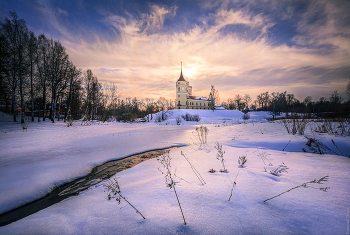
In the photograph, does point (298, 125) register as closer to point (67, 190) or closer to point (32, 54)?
point (67, 190)

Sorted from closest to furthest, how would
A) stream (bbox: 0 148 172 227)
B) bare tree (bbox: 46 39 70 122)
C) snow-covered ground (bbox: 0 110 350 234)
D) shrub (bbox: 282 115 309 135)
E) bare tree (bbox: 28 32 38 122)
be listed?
snow-covered ground (bbox: 0 110 350 234), stream (bbox: 0 148 172 227), shrub (bbox: 282 115 309 135), bare tree (bbox: 28 32 38 122), bare tree (bbox: 46 39 70 122)

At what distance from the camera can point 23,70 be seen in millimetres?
15562

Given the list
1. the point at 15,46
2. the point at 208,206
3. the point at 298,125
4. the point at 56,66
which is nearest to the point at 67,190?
the point at 208,206

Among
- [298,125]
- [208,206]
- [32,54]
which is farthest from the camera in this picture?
[32,54]

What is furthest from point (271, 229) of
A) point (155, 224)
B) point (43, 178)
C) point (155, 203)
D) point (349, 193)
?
Answer: point (43, 178)

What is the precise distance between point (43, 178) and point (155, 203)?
3287 mm

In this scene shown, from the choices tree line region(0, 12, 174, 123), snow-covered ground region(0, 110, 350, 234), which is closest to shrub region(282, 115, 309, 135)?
snow-covered ground region(0, 110, 350, 234)

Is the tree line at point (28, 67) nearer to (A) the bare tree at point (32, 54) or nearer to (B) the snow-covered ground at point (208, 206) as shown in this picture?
(A) the bare tree at point (32, 54)

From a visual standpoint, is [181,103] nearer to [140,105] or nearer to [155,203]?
[140,105]

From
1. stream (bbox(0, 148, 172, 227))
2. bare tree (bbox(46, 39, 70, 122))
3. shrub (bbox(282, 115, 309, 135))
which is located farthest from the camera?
bare tree (bbox(46, 39, 70, 122))

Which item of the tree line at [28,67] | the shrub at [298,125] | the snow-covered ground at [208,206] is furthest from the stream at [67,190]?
the tree line at [28,67]

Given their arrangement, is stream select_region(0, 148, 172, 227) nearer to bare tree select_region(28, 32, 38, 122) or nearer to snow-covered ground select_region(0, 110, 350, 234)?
snow-covered ground select_region(0, 110, 350, 234)

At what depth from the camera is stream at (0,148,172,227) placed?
7.98 ft

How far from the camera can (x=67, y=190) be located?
125 inches
